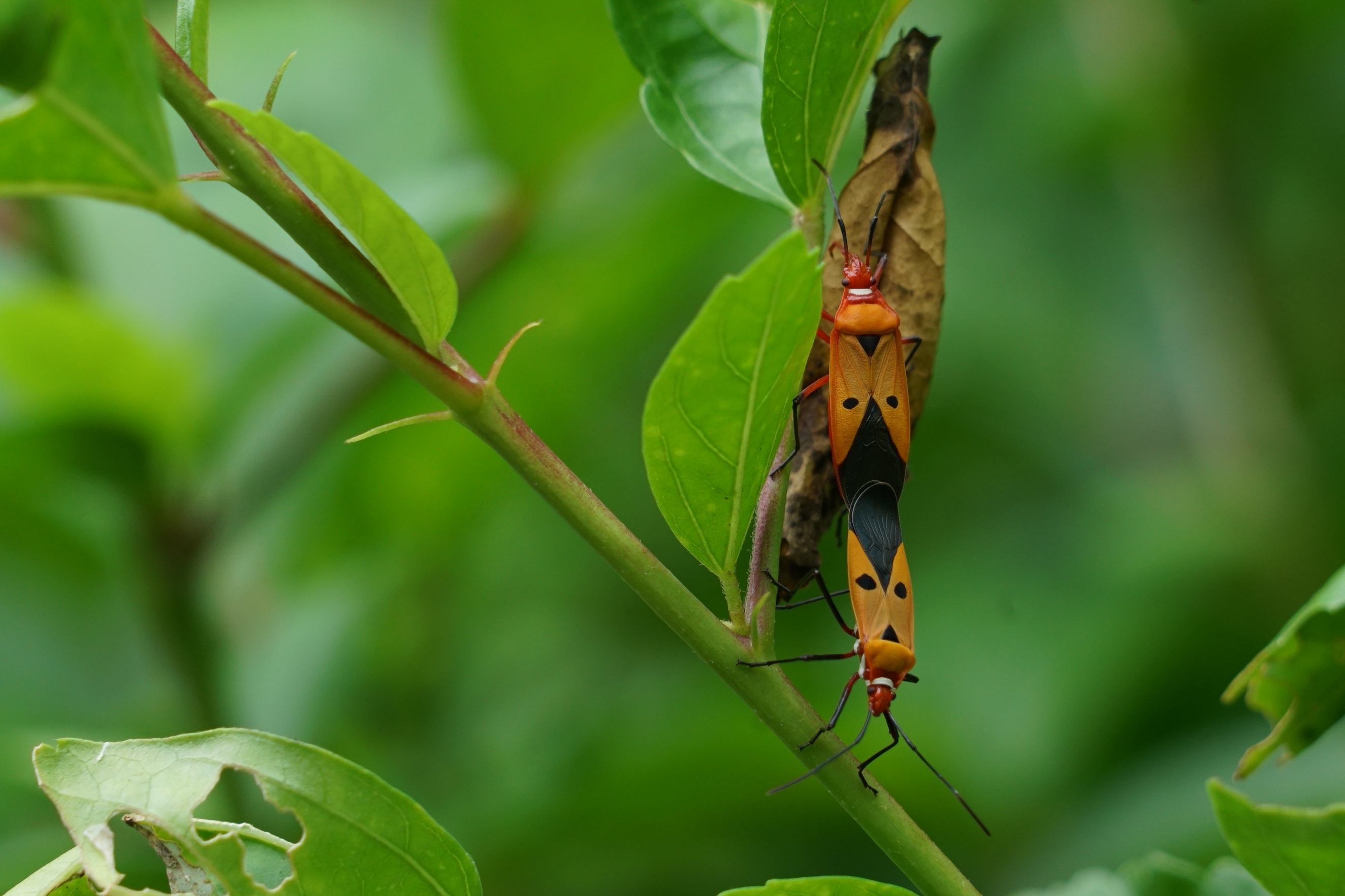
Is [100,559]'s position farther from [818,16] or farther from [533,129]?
[818,16]

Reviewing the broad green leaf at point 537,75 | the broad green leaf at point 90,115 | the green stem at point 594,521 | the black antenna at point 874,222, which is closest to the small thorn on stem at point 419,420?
the green stem at point 594,521

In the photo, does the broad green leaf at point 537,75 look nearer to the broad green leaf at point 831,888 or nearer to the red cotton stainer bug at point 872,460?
the red cotton stainer bug at point 872,460

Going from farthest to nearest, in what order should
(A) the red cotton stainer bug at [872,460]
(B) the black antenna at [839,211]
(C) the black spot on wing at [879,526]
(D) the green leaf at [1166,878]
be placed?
(C) the black spot on wing at [879,526] → (A) the red cotton stainer bug at [872,460] → (D) the green leaf at [1166,878] → (B) the black antenna at [839,211]

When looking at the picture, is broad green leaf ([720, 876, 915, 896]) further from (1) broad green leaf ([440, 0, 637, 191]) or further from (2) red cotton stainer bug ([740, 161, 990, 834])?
(1) broad green leaf ([440, 0, 637, 191])

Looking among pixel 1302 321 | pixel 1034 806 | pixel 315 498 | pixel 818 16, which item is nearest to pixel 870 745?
pixel 1034 806

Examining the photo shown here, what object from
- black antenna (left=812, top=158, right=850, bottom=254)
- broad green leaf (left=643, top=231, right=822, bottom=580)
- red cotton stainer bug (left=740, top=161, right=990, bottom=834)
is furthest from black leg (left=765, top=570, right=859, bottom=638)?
black antenna (left=812, top=158, right=850, bottom=254)
